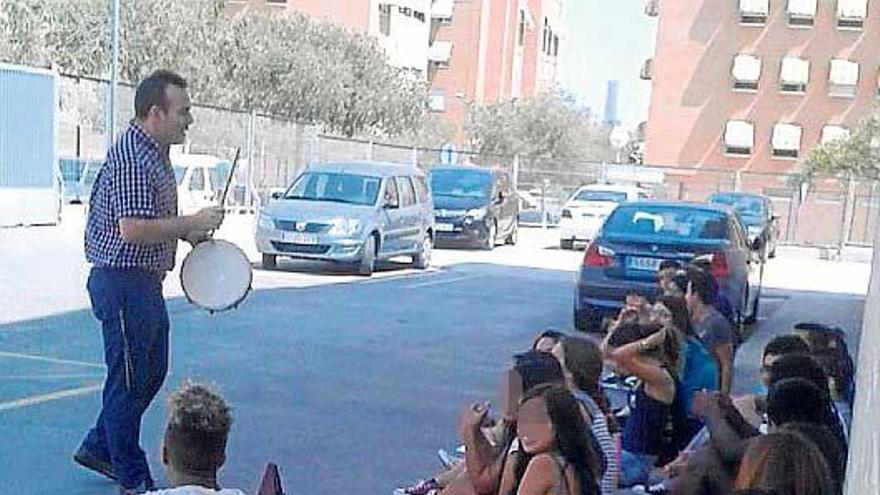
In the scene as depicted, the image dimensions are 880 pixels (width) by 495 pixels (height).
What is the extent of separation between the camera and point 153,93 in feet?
17.2

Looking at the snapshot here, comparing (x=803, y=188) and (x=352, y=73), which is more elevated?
(x=352, y=73)

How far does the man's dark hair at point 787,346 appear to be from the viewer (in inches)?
213

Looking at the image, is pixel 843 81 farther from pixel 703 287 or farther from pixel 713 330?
pixel 713 330

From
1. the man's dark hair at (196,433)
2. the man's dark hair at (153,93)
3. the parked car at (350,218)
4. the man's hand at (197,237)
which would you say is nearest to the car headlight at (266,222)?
the parked car at (350,218)

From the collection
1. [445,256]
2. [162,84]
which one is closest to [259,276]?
[445,256]

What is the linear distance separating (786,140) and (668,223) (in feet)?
144

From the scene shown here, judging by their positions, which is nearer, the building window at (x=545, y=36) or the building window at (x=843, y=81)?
the building window at (x=843, y=81)

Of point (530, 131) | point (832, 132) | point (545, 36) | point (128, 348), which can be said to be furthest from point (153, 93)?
point (545, 36)

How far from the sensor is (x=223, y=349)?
10.5m

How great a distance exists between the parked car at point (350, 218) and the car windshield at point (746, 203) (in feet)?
37.8

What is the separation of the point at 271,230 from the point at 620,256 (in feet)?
21.6

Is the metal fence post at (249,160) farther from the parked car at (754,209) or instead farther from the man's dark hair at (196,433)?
the man's dark hair at (196,433)

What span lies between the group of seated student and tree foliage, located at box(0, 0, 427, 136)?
106ft

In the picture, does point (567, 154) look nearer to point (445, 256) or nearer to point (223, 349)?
point (445, 256)
